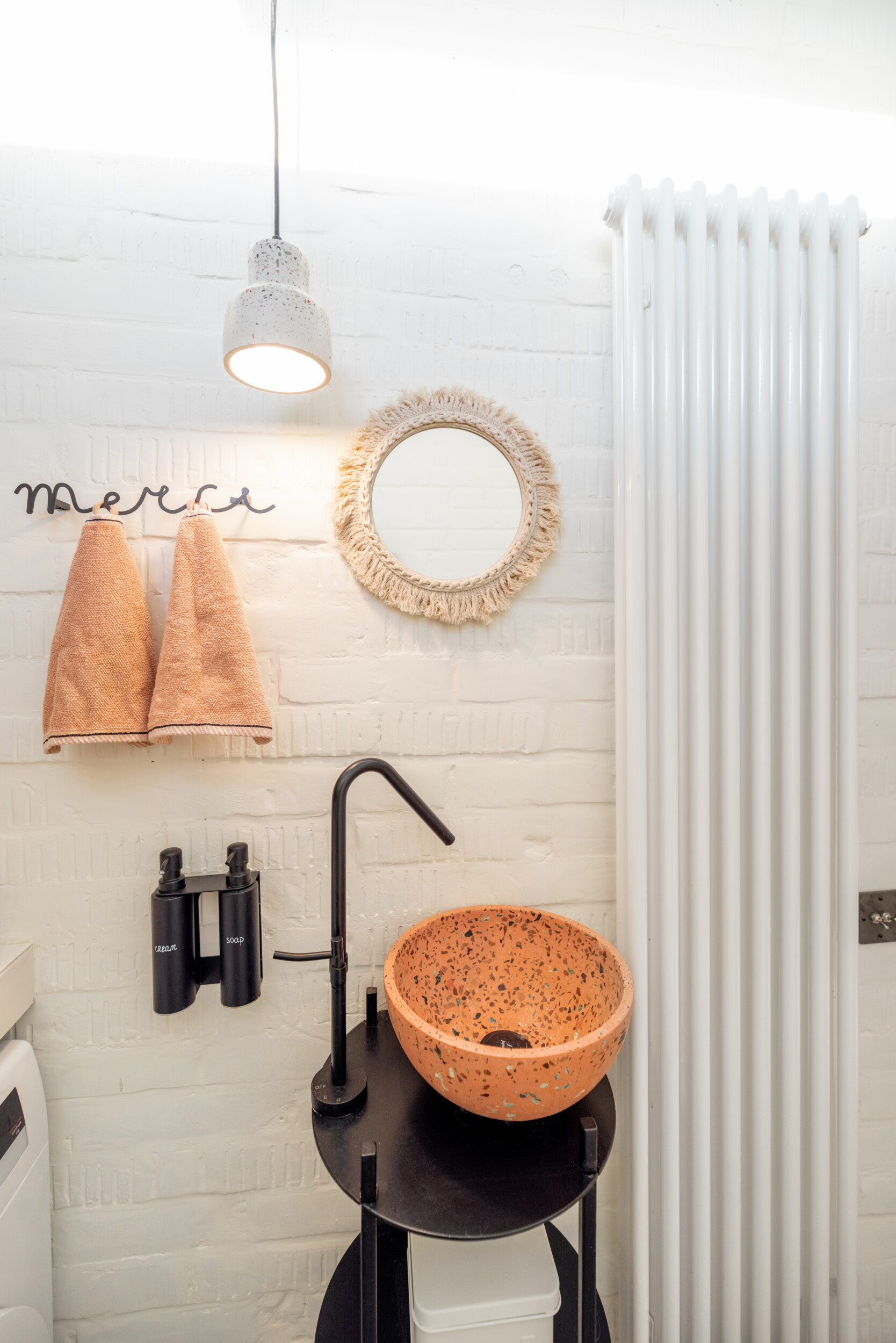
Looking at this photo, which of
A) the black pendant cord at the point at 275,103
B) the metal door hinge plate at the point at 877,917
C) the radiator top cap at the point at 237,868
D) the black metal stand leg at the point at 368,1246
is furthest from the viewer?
the metal door hinge plate at the point at 877,917

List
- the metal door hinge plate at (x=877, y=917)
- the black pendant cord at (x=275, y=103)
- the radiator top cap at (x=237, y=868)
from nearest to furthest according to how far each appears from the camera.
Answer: the black pendant cord at (x=275, y=103)
the radiator top cap at (x=237, y=868)
the metal door hinge plate at (x=877, y=917)

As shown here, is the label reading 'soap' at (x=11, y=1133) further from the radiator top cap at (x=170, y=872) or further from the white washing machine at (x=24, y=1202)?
the radiator top cap at (x=170, y=872)

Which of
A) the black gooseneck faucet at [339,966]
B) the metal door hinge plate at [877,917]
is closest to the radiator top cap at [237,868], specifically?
the black gooseneck faucet at [339,966]

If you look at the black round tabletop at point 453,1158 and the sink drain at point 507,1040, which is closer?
the black round tabletop at point 453,1158

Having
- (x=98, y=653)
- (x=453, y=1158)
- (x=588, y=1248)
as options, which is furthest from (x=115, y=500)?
(x=588, y=1248)

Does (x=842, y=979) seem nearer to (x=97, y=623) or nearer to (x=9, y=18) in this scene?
(x=97, y=623)

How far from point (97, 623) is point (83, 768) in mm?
247

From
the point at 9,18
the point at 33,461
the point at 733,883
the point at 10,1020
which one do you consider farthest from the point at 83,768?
the point at 9,18

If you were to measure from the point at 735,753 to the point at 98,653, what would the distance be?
96cm

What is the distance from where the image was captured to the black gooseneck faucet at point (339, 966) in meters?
0.76

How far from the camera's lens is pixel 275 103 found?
817 millimetres

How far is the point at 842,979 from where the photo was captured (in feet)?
3.14

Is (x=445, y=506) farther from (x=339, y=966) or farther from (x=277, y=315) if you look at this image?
(x=339, y=966)

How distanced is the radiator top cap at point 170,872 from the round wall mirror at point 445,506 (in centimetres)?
49
